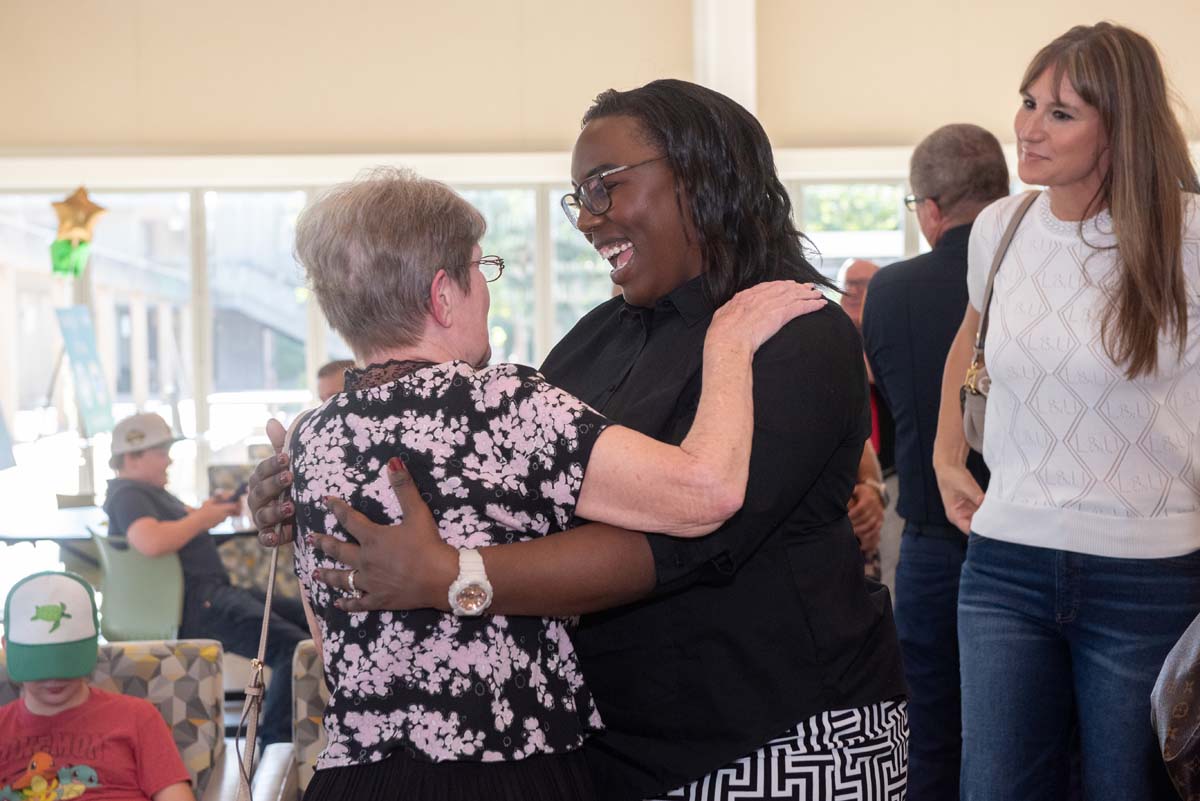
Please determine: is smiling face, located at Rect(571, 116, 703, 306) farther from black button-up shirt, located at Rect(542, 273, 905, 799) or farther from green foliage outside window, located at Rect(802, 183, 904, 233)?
green foliage outside window, located at Rect(802, 183, 904, 233)

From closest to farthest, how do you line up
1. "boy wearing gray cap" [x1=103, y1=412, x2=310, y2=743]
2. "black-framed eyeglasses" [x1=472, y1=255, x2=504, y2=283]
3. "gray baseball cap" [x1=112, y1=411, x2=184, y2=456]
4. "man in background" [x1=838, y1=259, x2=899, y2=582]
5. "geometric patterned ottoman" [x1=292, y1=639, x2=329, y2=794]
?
"black-framed eyeglasses" [x1=472, y1=255, x2=504, y2=283] < "geometric patterned ottoman" [x1=292, y1=639, x2=329, y2=794] < "man in background" [x1=838, y1=259, x2=899, y2=582] < "boy wearing gray cap" [x1=103, y1=412, x2=310, y2=743] < "gray baseball cap" [x1=112, y1=411, x2=184, y2=456]

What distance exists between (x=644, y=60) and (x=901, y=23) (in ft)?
7.00

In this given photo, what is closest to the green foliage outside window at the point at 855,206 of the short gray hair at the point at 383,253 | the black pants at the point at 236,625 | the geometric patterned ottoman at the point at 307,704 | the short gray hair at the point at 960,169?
the black pants at the point at 236,625

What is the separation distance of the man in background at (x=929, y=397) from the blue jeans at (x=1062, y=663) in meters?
0.94

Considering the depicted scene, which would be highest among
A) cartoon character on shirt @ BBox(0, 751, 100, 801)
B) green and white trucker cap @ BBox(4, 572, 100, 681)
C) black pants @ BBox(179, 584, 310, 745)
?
green and white trucker cap @ BBox(4, 572, 100, 681)

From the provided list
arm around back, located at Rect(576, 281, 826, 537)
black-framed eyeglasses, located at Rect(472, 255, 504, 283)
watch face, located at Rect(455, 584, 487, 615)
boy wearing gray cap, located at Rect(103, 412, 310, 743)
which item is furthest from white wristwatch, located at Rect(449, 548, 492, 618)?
boy wearing gray cap, located at Rect(103, 412, 310, 743)

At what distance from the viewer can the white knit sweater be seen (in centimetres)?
212

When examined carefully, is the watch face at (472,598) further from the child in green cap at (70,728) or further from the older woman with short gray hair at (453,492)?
the child in green cap at (70,728)

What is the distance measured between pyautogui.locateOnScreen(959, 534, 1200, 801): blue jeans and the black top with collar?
101cm

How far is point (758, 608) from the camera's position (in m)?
1.59

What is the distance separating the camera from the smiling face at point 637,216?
5.64 ft

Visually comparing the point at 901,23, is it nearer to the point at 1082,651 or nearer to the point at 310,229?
the point at 1082,651

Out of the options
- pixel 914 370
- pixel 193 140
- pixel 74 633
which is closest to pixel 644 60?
pixel 193 140

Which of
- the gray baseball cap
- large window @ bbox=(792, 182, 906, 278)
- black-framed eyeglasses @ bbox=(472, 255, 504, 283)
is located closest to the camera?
black-framed eyeglasses @ bbox=(472, 255, 504, 283)
